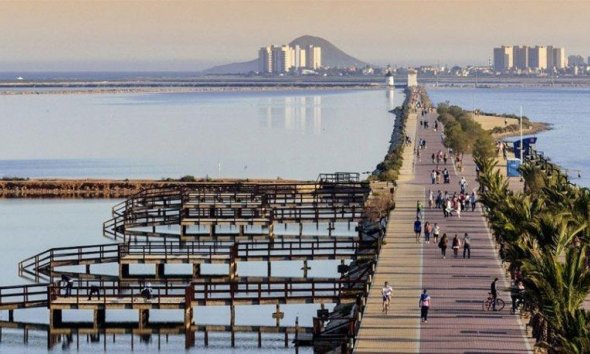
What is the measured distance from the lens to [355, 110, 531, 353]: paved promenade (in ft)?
101

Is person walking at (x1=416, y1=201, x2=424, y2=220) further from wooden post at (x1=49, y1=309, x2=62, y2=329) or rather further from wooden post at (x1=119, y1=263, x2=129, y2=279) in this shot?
wooden post at (x1=49, y1=309, x2=62, y2=329)

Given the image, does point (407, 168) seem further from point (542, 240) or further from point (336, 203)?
point (542, 240)

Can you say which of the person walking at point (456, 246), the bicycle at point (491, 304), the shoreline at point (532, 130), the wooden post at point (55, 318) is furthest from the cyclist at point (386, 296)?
the shoreline at point (532, 130)

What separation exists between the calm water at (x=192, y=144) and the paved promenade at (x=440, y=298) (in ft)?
133

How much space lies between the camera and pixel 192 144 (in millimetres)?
127438

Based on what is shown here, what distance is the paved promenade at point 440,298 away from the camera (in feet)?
101

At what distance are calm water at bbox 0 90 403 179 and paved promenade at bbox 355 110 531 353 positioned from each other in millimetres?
40594

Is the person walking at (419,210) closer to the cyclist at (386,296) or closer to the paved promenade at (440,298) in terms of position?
the paved promenade at (440,298)

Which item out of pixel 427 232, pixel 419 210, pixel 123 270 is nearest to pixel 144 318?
pixel 123 270

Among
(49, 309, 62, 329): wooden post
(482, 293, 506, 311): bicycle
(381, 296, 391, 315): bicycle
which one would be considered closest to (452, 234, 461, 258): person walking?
(482, 293, 506, 311): bicycle

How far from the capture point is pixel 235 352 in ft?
119

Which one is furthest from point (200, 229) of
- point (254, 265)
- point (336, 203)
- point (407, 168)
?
point (407, 168)

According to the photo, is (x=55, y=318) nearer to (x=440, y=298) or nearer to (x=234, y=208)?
(x=440, y=298)

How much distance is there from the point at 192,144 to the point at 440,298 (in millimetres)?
92554
